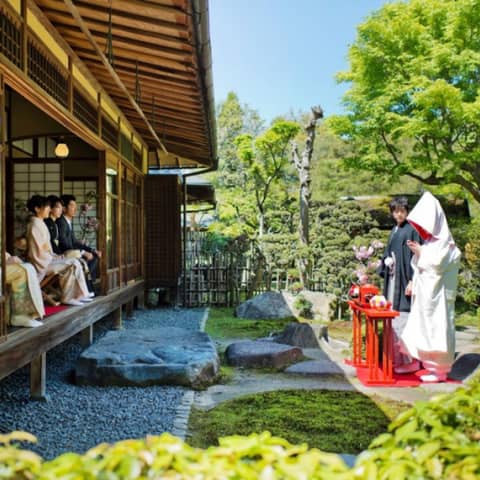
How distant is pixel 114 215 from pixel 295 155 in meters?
5.87

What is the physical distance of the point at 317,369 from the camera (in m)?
5.72

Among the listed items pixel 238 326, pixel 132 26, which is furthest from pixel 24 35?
pixel 238 326

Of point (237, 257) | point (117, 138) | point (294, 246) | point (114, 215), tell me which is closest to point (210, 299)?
point (237, 257)

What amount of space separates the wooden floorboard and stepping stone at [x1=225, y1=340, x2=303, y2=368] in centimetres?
177

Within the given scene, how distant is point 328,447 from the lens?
353 centimetres

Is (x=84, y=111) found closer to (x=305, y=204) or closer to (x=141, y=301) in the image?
(x=141, y=301)

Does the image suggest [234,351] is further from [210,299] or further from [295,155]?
[295,155]

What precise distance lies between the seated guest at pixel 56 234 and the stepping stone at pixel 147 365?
1.18m

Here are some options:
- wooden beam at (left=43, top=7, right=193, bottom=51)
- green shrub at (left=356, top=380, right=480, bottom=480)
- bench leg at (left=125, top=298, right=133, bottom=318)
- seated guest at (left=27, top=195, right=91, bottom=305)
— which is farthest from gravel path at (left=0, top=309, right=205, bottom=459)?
bench leg at (left=125, top=298, right=133, bottom=318)

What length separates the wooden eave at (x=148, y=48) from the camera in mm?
4027

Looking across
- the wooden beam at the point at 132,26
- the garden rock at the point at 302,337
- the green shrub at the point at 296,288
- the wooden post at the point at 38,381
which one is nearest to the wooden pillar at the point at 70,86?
the wooden beam at the point at 132,26

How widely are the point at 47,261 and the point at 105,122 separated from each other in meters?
2.42

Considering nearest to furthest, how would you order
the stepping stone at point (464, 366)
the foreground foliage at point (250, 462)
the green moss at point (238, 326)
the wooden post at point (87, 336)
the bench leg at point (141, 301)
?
the foreground foliage at point (250, 462) < the stepping stone at point (464, 366) < the wooden post at point (87, 336) < the green moss at point (238, 326) < the bench leg at point (141, 301)

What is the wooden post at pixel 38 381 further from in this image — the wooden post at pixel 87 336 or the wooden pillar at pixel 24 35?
the wooden pillar at pixel 24 35
